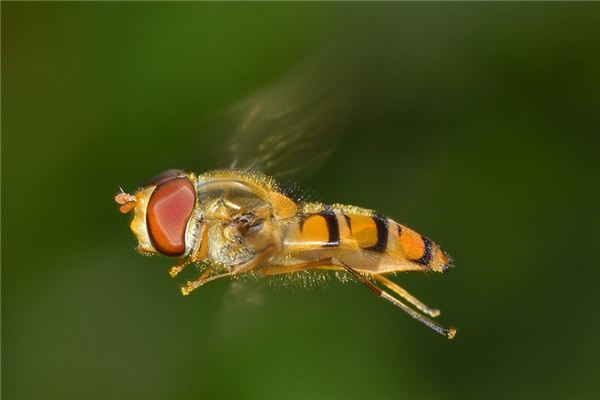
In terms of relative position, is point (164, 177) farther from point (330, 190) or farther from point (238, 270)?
point (330, 190)

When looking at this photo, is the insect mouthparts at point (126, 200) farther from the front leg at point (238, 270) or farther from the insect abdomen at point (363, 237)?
the insect abdomen at point (363, 237)

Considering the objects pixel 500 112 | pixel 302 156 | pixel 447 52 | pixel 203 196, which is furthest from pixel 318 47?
pixel 203 196

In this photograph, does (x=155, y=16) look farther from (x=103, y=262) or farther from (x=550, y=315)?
(x=550, y=315)

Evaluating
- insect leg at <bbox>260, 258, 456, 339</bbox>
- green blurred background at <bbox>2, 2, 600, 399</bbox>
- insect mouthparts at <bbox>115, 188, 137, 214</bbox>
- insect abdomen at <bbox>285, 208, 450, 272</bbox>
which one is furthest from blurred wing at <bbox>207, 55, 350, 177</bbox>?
green blurred background at <bbox>2, 2, 600, 399</bbox>

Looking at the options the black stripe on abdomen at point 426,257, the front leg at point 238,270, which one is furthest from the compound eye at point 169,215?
Answer: the black stripe on abdomen at point 426,257

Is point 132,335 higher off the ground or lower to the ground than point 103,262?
lower

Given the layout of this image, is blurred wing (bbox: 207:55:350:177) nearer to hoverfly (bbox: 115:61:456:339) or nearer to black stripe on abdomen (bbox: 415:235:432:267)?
hoverfly (bbox: 115:61:456:339)
